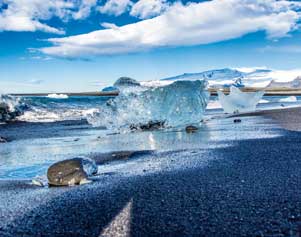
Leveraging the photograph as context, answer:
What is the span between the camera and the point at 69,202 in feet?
12.4

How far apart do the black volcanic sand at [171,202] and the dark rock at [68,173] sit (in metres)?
0.20

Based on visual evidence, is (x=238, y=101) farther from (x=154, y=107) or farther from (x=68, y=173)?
(x=68, y=173)

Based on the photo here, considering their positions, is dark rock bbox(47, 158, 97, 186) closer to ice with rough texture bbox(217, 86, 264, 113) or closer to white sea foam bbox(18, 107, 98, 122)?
white sea foam bbox(18, 107, 98, 122)

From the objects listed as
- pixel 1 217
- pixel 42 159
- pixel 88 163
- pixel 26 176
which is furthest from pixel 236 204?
pixel 42 159

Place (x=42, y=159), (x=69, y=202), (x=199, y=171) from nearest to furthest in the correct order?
(x=69, y=202) < (x=199, y=171) < (x=42, y=159)

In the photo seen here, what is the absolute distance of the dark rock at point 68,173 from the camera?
469cm

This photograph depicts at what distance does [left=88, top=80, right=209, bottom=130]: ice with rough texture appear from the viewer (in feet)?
44.0

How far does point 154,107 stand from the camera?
1348cm

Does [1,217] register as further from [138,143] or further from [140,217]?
[138,143]

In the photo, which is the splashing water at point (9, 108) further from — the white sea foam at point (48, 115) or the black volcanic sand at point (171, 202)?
the black volcanic sand at point (171, 202)

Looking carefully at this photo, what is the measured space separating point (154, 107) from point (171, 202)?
10006 mm

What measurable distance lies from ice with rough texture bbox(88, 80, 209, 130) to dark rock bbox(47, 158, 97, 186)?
27.3 feet

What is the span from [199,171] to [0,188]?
8.18ft

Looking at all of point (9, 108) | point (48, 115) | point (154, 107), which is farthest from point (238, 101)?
point (9, 108)
